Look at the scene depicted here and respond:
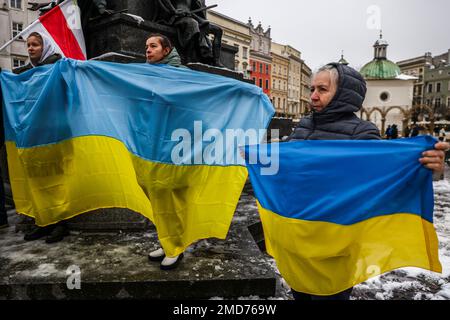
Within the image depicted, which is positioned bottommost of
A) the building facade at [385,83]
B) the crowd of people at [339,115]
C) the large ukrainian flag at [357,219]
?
the large ukrainian flag at [357,219]

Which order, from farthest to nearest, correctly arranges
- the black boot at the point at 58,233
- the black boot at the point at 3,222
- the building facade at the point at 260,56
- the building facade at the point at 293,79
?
the building facade at the point at 293,79 < the building facade at the point at 260,56 < the black boot at the point at 3,222 < the black boot at the point at 58,233

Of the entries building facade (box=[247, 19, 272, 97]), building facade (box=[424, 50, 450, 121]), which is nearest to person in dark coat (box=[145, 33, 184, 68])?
building facade (box=[247, 19, 272, 97])

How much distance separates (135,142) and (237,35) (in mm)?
51724

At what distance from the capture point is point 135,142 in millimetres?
2715

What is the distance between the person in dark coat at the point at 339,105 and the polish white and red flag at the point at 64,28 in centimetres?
380

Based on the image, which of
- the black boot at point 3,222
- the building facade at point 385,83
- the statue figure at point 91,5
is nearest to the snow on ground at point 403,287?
the black boot at point 3,222

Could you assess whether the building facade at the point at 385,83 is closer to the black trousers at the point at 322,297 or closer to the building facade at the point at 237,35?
the building facade at the point at 237,35

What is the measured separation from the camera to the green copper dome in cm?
6266

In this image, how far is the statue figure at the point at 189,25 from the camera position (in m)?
5.04

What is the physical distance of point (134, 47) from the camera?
4414mm

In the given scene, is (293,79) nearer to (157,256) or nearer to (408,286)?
(408,286)

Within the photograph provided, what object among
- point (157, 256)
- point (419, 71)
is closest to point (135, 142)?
point (157, 256)

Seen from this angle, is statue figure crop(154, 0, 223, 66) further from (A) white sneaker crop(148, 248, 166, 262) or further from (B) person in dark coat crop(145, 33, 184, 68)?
(A) white sneaker crop(148, 248, 166, 262)
